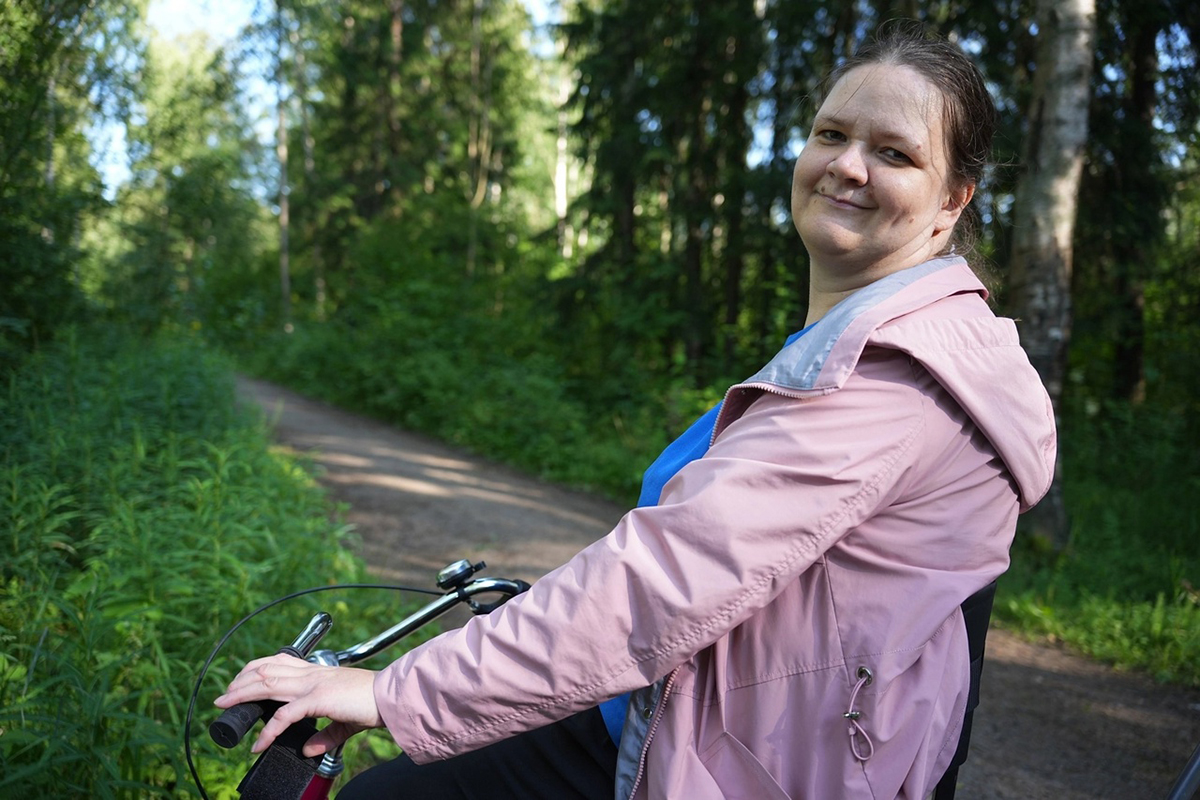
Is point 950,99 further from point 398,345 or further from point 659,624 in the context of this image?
point 398,345

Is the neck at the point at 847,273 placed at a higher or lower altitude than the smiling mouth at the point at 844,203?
lower

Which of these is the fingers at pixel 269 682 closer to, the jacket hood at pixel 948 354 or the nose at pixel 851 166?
the jacket hood at pixel 948 354

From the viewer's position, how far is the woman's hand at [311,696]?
1.26 metres

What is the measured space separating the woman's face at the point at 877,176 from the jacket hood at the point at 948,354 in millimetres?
131

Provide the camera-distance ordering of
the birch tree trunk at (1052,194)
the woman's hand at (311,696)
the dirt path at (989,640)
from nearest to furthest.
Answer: the woman's hand at (311,696) → the dirt path at (989,640) → the birch tree trunk at (1052,194)

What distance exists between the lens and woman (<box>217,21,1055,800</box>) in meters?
1.17

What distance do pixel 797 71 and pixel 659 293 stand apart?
3740 mm

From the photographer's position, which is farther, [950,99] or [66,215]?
[66,215]

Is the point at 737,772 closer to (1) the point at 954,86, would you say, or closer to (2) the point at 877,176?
(2) the point at 877,176

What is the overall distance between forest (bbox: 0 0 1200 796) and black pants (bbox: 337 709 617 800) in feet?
4.39

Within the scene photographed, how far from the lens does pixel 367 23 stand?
80.8 feet

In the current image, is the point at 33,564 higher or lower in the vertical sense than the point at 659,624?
lower

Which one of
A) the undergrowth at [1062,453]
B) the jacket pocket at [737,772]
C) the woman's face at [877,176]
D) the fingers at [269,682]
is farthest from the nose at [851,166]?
the undergrowth at [1062,453]

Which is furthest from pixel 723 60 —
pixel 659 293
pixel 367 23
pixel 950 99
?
pixel 367 23
